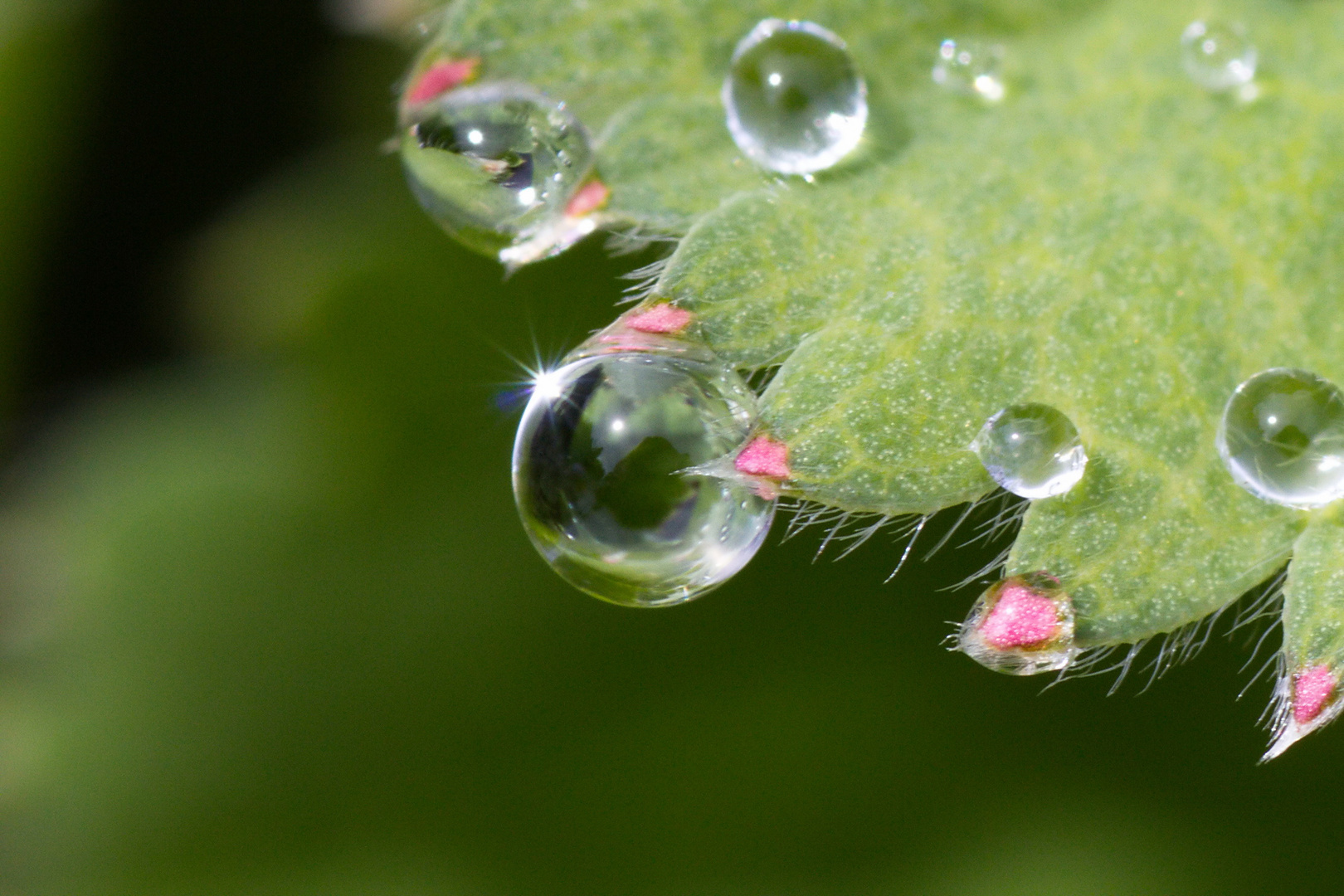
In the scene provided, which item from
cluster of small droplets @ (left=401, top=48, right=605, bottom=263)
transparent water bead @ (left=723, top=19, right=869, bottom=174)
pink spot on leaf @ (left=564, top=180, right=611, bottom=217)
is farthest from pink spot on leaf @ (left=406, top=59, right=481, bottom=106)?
transparent water bead @ (left=723, top=19, right=869, bottom=174)

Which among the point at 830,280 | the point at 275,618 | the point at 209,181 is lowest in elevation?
the point at 830,280

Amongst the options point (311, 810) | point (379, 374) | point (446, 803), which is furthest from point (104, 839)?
point (379, 374)

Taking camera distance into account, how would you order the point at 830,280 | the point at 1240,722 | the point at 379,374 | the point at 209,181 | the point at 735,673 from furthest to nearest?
1. the point at 209,181
2. the point at 379,374
3. the point at 735,673
4. the point at 1240,722
5. the point at 830,280

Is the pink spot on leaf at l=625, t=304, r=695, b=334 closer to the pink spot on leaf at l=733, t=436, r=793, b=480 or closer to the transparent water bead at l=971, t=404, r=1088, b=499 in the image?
the pink spot on leaf at l=733, t=436, r=793, b=480

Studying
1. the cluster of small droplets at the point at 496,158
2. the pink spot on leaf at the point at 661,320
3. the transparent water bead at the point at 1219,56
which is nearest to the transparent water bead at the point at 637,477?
the pink spot on leaf at the point at 661,320

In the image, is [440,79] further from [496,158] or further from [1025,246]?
[1025,246]

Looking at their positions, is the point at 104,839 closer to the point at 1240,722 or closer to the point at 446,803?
the point at 446,803
